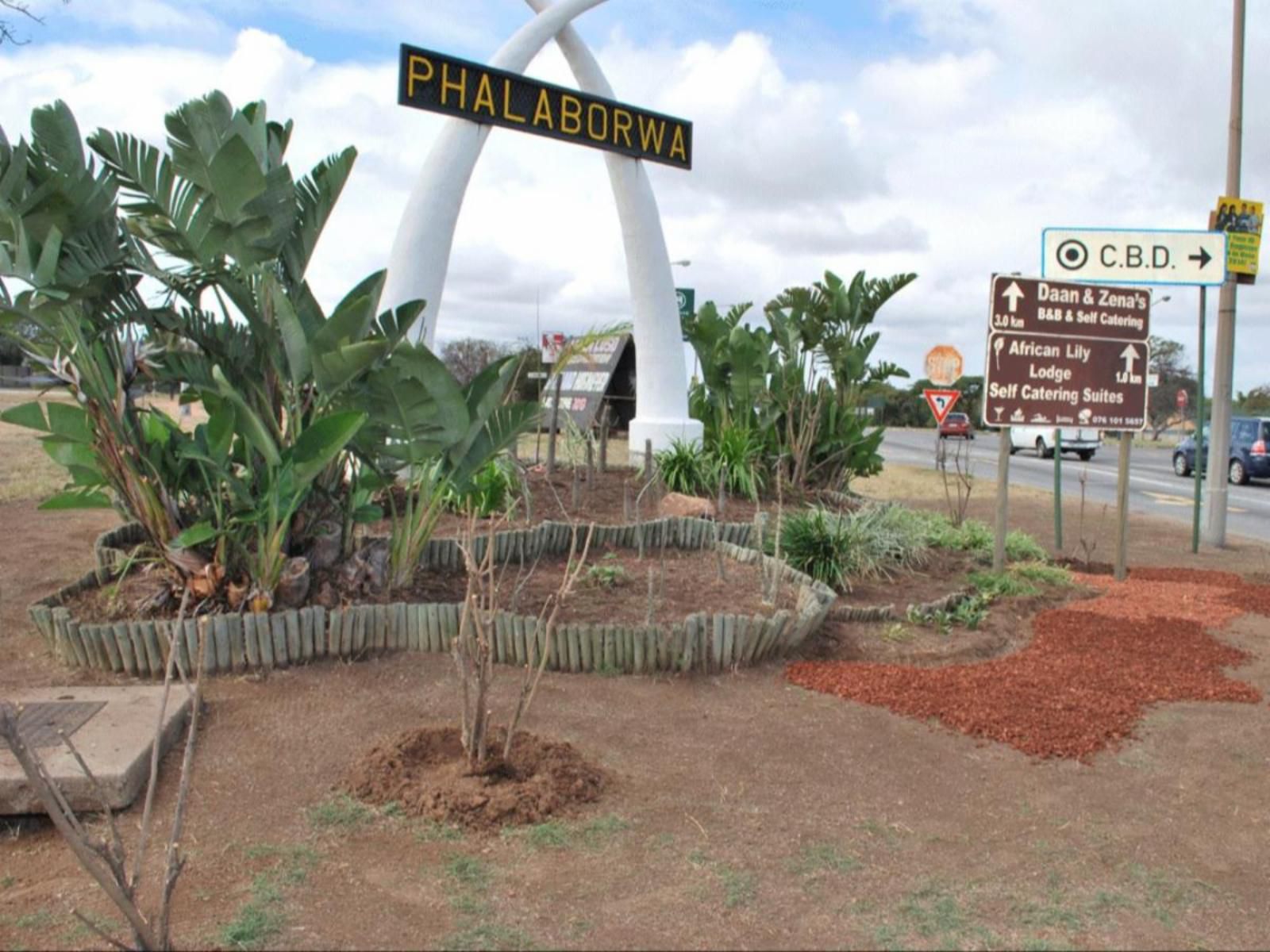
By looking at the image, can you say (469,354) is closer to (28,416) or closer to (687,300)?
(687,300)

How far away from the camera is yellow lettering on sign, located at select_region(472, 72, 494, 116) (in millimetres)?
11648

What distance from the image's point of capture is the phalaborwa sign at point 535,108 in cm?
1121

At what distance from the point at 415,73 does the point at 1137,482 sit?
63.6ft

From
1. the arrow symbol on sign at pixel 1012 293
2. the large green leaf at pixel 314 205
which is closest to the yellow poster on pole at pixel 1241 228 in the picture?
the arrow symbol on sign at pixel 1012 293

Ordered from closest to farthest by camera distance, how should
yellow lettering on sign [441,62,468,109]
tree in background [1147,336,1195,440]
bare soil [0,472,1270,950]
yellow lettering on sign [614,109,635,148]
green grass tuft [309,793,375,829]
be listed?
1. bare soil [0,472,1270,950]
2. green grass tuft [309,793,375,829]
3. yellow lettering on sign [441,62,468,109]
4. yellow lettering on sign [614,109,635,148]
5. tree in background [1147,336,1195,440]

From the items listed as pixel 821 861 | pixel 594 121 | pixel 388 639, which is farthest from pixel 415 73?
pixel 821 861

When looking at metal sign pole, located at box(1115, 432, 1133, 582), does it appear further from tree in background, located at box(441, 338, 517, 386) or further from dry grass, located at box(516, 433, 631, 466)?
tree in background, located at box(441, 338, 517, 386)

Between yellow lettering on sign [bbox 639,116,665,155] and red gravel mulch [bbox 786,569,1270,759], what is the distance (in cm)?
825

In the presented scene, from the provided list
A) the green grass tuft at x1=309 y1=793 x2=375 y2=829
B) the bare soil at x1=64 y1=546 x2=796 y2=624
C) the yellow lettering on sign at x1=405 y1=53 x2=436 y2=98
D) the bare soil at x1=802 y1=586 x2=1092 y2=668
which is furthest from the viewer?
the yellow lettering on sign at x1=405 y1=53 x2=436 y2=98

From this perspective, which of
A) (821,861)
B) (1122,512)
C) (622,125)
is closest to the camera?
(821,861)

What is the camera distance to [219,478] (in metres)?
5.77

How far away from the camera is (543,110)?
12367 millimetres

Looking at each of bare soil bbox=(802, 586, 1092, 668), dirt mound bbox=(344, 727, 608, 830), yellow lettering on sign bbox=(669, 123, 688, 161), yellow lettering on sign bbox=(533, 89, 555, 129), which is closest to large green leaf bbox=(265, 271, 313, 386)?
dirt mound bbox=(344, 727, 608, 830)

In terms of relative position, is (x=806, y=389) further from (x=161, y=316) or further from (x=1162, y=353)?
(x=1162, y=353)
